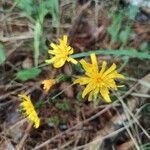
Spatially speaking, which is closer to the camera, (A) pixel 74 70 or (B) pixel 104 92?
(B) pixel 104 92

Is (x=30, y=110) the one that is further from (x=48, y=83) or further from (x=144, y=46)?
(x=144, y=46)

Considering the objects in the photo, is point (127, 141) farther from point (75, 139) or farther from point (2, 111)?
point (2, 111)

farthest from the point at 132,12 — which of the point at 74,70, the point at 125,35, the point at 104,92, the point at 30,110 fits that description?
the point at 30,110

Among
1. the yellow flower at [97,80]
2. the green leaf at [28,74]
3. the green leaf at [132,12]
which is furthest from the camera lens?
the green leaf at [132,12]

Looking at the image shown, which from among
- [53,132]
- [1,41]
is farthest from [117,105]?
[1,41]

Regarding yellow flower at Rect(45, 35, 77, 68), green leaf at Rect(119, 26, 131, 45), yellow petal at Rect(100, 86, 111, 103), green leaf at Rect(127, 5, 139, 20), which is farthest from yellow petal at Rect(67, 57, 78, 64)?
green leaf at Rect(127, 5, 139, 20)

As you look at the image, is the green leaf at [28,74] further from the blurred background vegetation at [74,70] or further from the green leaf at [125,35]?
the green leaf at [125,35]

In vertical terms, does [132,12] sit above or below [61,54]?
above

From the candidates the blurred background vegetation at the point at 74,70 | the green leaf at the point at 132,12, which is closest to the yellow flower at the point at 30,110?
the blurred background vegetation at the point at 74,70
